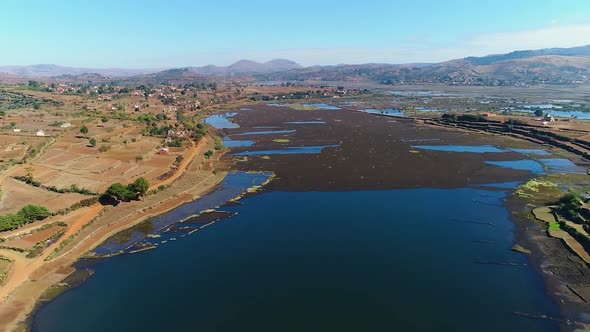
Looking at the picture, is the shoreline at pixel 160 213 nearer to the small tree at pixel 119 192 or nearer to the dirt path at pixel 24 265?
the dirt path at pixel 24 265

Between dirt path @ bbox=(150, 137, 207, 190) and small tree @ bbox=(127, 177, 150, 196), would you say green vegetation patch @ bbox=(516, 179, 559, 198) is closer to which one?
dirt path @ bbox=(150, 137, 207, 190)

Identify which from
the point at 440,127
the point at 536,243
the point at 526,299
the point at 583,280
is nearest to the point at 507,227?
the point at 536,243

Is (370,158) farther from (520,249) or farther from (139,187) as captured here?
(139,187)

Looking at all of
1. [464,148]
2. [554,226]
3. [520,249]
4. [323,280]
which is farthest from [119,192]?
[464,148]

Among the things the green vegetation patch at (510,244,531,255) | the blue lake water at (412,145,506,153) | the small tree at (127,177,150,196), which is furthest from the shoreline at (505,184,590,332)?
the small tree at (127,177,150,196)

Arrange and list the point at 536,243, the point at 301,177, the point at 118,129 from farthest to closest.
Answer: the point at 118,129 < the point at 301,177 < the point at 536,243

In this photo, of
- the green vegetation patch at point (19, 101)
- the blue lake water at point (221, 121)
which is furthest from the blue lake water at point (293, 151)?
the green vegetation patch at point (19, 101)

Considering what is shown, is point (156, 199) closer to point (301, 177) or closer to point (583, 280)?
point (301, 177)
